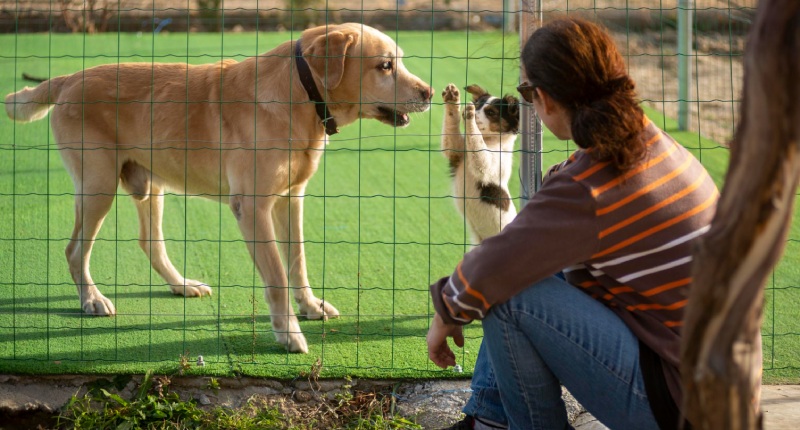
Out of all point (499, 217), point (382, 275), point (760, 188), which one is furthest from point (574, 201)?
point (382, 275)

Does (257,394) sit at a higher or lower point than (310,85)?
lower

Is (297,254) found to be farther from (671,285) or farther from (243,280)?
(671,285)

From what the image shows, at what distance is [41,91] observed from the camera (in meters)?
4.39

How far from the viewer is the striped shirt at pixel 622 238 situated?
221cm

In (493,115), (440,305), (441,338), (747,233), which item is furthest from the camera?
(493,115)

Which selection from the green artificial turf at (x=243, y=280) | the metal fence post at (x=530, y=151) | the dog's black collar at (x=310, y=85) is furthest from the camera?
the dog's black collar at (x=310, y=85)

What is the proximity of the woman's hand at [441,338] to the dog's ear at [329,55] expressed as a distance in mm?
1660

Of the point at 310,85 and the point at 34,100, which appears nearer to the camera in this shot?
the point at 310,85

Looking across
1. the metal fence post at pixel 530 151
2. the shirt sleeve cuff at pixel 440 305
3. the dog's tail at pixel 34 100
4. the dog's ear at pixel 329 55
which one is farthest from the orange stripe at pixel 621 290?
the dog's tail at pixel 34 100

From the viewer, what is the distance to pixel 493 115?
15.8 ft

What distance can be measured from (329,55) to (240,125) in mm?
506

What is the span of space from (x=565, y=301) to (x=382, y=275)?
256cm

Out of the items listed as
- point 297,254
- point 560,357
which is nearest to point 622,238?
point 560,357

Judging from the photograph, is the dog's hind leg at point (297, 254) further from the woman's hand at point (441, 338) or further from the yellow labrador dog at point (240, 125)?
the woman's hand at point (441, 338)
